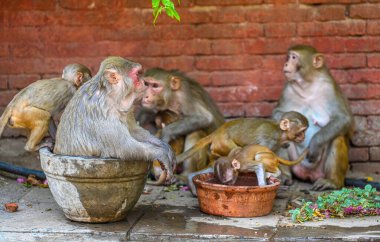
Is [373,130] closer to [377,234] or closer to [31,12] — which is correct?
[377,234]

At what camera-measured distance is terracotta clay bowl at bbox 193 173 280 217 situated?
6832mm

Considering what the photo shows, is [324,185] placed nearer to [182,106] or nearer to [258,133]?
[258,133]

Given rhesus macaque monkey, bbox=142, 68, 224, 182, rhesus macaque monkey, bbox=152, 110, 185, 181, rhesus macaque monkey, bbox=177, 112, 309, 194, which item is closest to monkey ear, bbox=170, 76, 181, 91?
rhesus macaque monkey, bbox=142, 68, 224, 182

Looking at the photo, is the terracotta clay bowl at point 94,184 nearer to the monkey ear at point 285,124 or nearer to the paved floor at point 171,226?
the paved floor at point 171,226

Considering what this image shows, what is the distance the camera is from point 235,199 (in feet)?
22.6

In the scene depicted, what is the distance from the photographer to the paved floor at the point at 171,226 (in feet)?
21.1

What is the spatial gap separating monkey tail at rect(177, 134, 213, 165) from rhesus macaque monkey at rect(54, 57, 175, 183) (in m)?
1.24

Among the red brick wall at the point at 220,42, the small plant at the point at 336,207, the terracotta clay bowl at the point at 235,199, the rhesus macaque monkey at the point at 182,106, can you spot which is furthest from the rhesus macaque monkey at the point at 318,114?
the terracotta clay bowl at the point at 235,199

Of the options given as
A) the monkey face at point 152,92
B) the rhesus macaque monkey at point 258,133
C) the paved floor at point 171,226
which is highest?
the monkey face at point 152,92

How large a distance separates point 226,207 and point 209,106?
69.1 inches

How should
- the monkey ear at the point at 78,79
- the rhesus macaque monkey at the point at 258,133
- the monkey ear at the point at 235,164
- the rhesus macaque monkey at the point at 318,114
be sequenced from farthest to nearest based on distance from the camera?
the rhesus macaque monkey at the point at 318,114 → the rhesus macaque monkey at the point at 258,133 → the monkey ear at the point at 78,79 → the monkey ear at the point at 235,164

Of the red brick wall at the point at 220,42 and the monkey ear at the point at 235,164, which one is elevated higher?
the red brick wall at the point at 220,42

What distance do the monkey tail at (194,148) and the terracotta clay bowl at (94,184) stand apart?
1180mm

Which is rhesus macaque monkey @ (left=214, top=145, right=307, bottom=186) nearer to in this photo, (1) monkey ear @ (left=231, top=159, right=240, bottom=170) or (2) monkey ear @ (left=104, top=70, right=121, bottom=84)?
(1) monkey ear @ (left=231, top=159, right=240, bottom=170)
